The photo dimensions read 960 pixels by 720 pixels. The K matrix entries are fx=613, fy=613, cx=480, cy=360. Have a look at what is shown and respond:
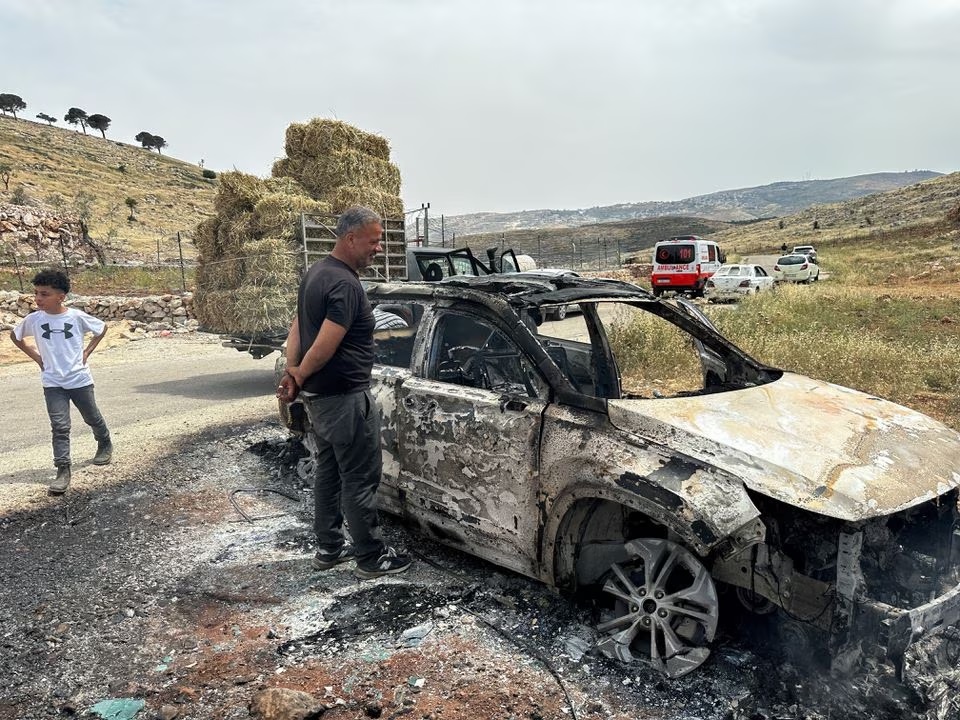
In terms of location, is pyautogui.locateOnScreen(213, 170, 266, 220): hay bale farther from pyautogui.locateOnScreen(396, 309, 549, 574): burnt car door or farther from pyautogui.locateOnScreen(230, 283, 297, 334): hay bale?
pyautogui.locateOnScreen(396, 309, 549, 574): burnt car door

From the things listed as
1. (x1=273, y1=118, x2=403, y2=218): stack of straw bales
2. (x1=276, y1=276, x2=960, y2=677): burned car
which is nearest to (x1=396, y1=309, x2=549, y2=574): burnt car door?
(x1=276, y1=276, x2=960, y2=677): burned car

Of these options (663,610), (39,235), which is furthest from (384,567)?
(39,235)

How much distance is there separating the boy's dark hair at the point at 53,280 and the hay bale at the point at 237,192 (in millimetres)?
4023

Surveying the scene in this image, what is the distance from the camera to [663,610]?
2.72 meters

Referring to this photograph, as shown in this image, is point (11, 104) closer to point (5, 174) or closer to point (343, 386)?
point (5, 174)

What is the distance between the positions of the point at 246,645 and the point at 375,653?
0.66 meters

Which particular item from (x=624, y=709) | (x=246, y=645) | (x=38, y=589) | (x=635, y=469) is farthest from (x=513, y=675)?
(x=38, y=589)

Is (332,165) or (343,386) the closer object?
(343,386)

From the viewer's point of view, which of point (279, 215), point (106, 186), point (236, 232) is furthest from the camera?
point (106, 186)

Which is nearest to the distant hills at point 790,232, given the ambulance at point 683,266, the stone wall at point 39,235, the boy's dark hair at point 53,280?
the ambulance at point 683,266

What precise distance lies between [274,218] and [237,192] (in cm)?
79

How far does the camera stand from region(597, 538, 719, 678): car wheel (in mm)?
2635

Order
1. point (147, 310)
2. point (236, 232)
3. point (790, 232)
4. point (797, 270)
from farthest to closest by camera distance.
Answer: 1. point (790, 232)
2. point (797, 270)
3. point (147, 310)
4. point (236, 232)

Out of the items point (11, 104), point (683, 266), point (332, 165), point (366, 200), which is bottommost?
point (683, 266)
